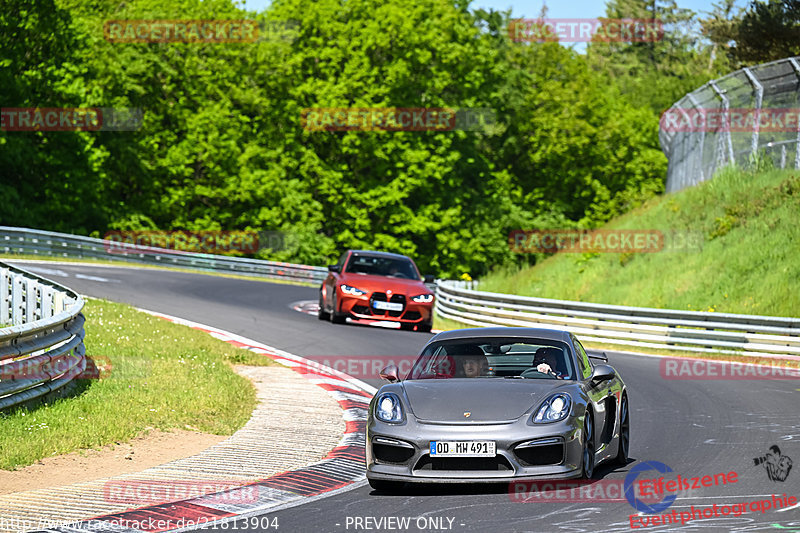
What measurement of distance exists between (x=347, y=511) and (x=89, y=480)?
7.35 feet

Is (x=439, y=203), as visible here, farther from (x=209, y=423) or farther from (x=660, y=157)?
(x=209, y=423)

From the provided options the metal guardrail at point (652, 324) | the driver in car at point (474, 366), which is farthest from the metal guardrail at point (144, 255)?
the driver in car at point (474, 366)

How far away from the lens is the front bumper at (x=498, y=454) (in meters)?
8.12

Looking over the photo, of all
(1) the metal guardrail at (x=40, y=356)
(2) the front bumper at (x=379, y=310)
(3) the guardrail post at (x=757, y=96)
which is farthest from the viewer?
(3) the guardrail post at (x=757, y=96)

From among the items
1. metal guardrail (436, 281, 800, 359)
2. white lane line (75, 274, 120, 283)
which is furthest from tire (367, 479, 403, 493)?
white lane line (75, 274, 120, 283)

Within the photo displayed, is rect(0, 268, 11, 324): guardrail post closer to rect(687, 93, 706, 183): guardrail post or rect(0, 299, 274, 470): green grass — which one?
Result: rect(0, 299, 274, 470): green grass

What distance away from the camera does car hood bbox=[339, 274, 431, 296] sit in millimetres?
23641

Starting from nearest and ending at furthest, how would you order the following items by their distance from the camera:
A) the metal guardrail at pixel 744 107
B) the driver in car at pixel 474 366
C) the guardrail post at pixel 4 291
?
1. the driver in car at pixel 474 366
2. the guardrail post at pixel 4 291
3. the metal guardrail at pixel 744 107

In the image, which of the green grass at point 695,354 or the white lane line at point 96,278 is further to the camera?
the white lane line at point 96,278

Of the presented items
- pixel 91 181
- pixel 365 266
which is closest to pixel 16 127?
pixel 91 181

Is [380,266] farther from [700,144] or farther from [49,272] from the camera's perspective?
[700,144]

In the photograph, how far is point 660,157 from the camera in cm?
6988

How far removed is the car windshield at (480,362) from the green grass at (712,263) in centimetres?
1620
